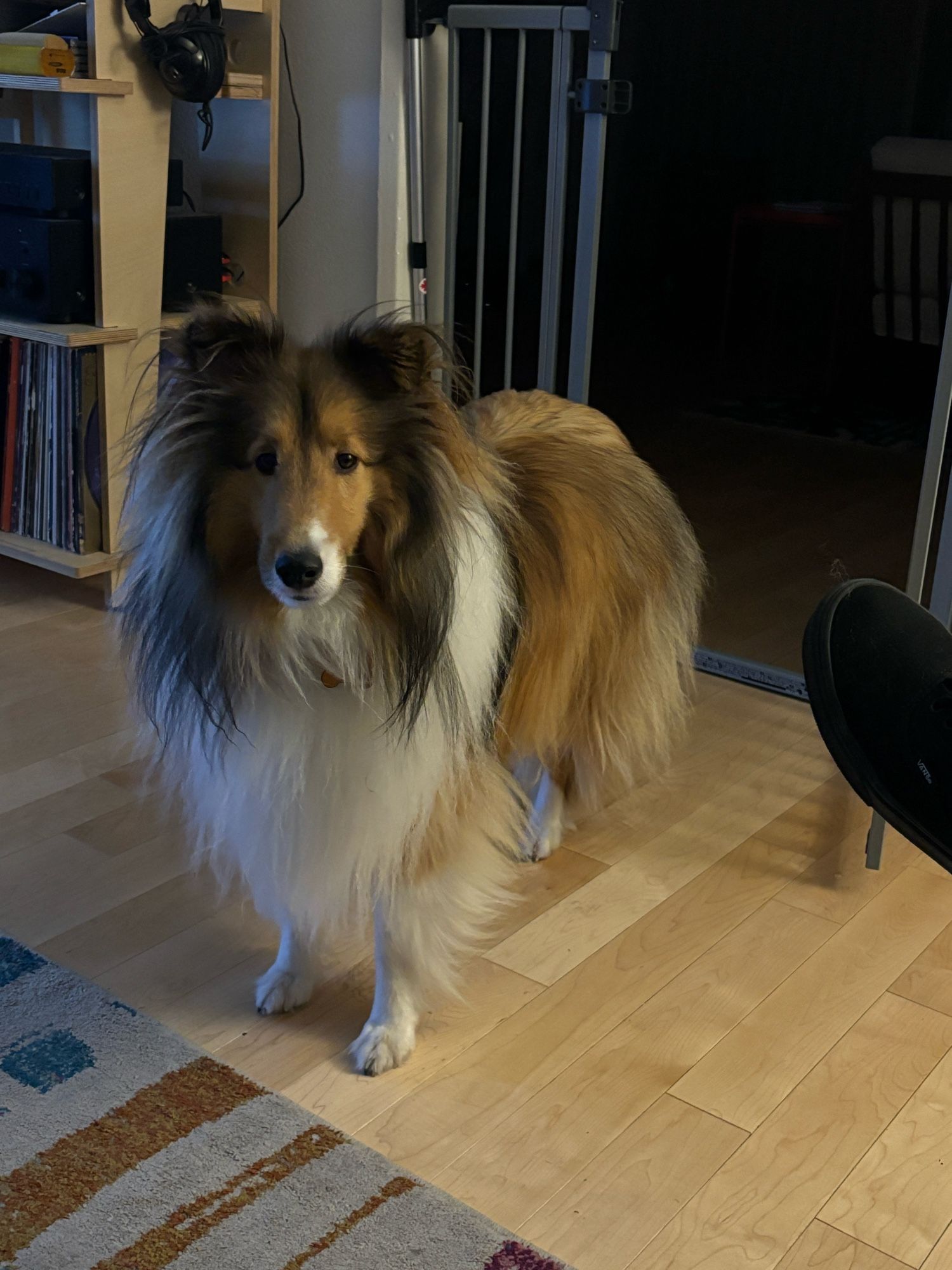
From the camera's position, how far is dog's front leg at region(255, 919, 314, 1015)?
1.66m

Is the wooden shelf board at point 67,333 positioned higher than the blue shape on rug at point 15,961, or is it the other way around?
the wooden shelf board at point 67,333

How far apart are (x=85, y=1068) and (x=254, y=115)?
2.26m

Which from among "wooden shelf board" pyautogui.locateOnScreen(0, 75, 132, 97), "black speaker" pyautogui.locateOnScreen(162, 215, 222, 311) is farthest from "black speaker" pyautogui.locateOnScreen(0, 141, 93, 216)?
"black speaker" pyautogui.locateOnScreen(162, 215, 222, 311)

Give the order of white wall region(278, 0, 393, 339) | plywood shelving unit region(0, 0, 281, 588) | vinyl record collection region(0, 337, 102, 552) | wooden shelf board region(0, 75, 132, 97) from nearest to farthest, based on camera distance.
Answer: wooden shelf board region(0, 75, 132, 97)
plywood shelving unit region(0, 0, 281, 588)
vinyl record collection region(0, 337, 102, 552)
white wall region(278, 0, 393, 339)

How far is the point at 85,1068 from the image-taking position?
5.00 ft

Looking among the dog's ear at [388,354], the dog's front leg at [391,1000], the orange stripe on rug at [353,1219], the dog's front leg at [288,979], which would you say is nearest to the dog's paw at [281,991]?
the dog's front leg at [288,979]

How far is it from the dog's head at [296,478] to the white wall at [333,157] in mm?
1576

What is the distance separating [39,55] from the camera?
2.46 meters

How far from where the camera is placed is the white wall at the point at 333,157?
9.59 ft

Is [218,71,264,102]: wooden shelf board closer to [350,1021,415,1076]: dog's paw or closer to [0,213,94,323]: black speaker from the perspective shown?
[0,213,94,323]: black speaker

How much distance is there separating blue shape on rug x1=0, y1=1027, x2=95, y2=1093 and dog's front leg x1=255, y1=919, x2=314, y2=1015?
232mm

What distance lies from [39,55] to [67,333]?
0.53 metres

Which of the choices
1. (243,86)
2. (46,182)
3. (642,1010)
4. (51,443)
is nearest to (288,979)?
(642,1010)

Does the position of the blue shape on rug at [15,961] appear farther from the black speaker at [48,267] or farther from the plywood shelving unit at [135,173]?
the black speaker at [48,267]
